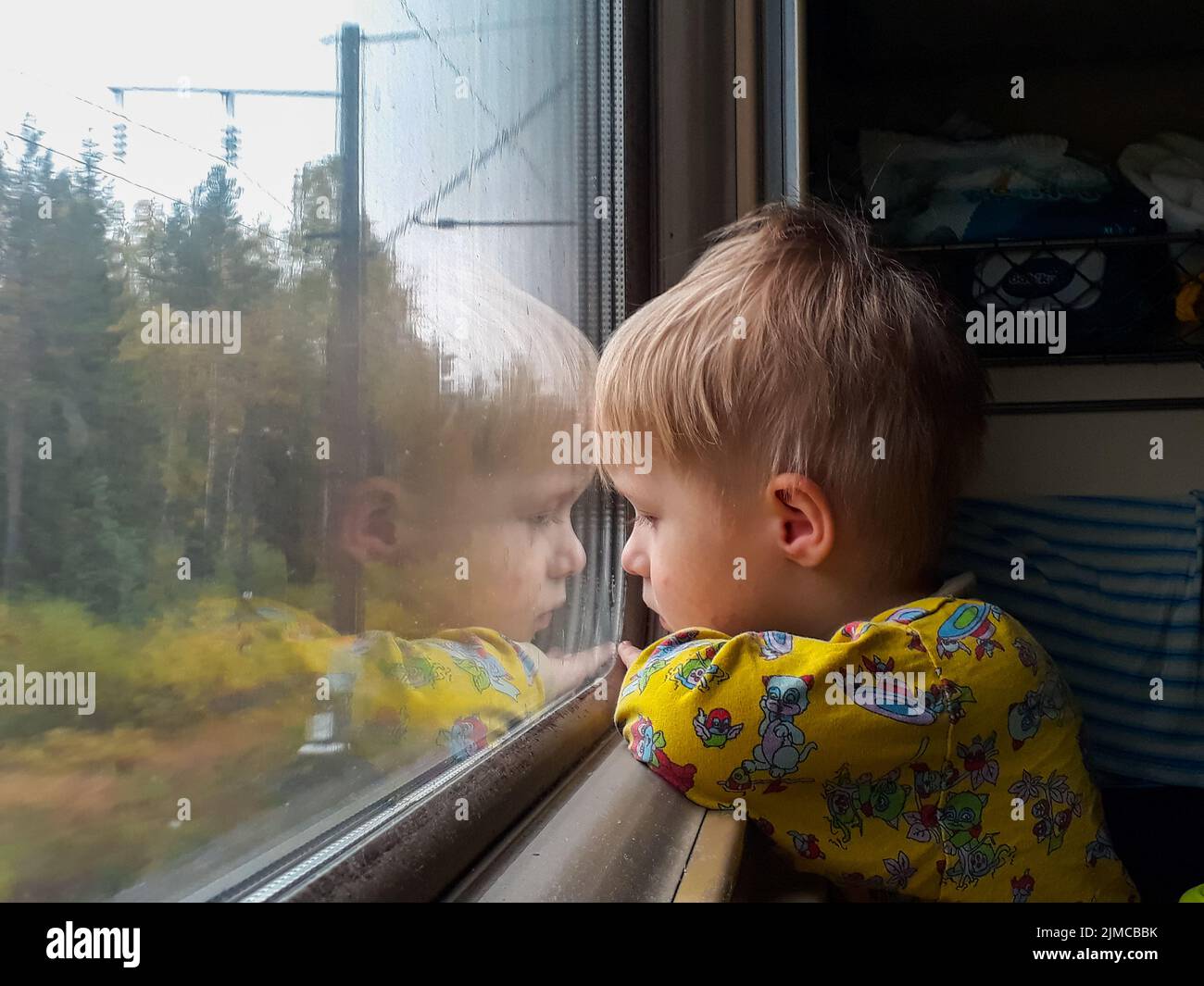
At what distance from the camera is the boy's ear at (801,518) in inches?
27.1

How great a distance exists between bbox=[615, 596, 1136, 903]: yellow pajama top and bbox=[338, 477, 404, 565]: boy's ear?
0.72ft

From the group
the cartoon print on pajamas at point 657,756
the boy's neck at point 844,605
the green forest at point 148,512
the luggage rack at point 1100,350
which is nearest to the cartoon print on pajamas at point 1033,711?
the boy's neck at point 844,605

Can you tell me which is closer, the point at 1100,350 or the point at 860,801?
the point at 860,801

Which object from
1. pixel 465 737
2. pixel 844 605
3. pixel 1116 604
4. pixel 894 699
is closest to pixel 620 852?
pixel 465 737

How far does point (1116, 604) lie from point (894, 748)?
2.51 feet

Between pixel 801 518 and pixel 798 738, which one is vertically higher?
pixel 801 518

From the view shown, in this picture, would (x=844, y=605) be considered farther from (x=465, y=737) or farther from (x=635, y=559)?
(x=465, y=737)

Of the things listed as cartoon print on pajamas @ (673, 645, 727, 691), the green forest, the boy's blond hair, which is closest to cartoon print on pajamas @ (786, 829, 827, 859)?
cartoon print on pajamas @ (673, 645, 727, 691)

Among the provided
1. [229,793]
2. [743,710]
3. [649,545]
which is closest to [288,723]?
[229,793]

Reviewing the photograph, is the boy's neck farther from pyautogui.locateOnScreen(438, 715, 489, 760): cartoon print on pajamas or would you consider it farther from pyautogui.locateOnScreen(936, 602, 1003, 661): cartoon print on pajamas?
pyautogui.locateOnScreen(438, 715, 489, 760): cartoon print on pajamas

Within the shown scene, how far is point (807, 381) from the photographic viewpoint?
2.27 ft
